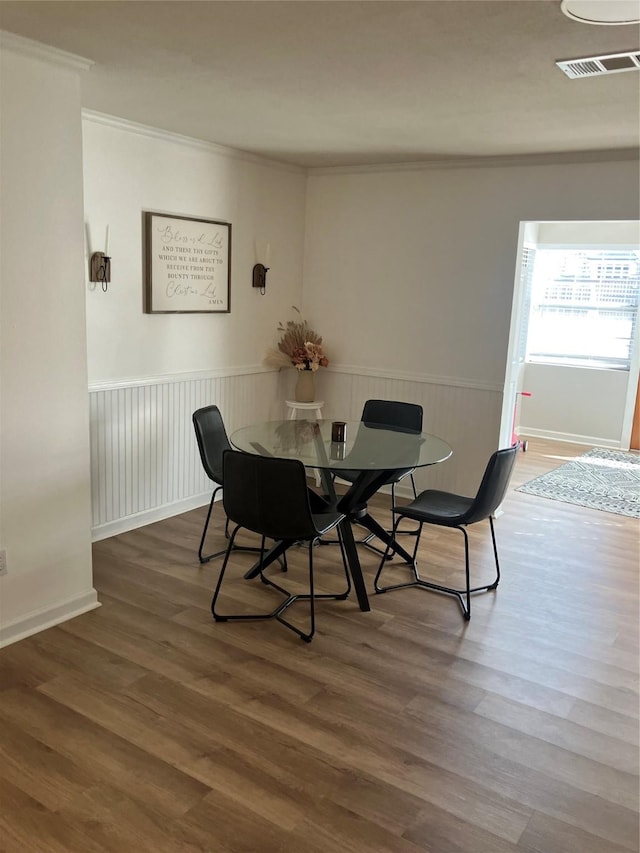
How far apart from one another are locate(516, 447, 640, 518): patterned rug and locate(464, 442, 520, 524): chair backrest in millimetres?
2246

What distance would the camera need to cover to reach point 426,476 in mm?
5281

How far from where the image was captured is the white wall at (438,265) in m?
4.55

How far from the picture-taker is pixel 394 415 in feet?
14.9

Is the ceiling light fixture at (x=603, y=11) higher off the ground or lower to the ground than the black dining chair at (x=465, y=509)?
higher

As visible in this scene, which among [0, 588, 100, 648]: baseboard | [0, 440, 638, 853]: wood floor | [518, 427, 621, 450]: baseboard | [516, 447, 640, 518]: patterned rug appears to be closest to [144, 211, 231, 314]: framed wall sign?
[0, 440, 638, 853]: wood floor

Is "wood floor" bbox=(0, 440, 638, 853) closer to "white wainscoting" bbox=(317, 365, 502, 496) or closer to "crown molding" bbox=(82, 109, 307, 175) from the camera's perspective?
"white wainscoting" bbox=(317, 365, 502, 496)

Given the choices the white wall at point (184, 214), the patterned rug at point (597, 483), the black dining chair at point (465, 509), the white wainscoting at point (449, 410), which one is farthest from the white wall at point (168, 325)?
the patterned rug at point (597, 483)

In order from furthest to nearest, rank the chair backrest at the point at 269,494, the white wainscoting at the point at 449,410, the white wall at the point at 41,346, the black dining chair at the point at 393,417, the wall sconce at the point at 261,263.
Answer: the wall sconce at the point at 261,263 → the white wainscoting at the point at 449,410 → the black dining chair at the point at 393,417 → the chair backrest at the point at 269,494 → the white wall at the point at 41,346

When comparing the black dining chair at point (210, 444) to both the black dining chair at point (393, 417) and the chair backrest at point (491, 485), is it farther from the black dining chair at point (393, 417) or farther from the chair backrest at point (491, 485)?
the chair backrest at point (491, 485)

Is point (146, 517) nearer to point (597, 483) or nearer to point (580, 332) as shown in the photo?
point (597, 483)

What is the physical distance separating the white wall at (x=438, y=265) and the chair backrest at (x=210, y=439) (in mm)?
1674

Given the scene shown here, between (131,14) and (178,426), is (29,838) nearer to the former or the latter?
(131,14)

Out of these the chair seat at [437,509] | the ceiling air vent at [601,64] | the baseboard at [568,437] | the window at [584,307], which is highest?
the ceiling air vent at [601,64]

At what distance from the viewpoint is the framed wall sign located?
4.29m
